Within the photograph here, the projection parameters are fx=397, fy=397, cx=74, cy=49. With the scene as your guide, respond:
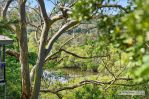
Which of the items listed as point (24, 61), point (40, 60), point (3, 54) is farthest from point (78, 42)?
point (40, 60)

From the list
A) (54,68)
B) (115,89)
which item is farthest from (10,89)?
(115,89)

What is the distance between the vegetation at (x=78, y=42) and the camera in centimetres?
246

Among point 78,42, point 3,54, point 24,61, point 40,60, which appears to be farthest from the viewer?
point 78,42

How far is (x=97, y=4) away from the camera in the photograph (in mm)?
4312

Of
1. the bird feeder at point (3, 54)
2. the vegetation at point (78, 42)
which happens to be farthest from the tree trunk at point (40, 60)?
the bird feeder at point (3, 54)

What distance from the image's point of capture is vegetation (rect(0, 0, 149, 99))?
246 centimetres

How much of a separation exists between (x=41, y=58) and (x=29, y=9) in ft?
20.6

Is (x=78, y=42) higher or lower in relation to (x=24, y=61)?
higher

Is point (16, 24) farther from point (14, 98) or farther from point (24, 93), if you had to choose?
point (14, 98)

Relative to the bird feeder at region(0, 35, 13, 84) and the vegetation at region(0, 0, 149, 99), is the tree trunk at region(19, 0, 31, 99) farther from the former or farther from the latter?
the bird feeder at region(0, 35, 13, 84)

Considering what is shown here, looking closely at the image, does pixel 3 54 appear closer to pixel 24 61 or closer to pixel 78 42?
pixel 24 61

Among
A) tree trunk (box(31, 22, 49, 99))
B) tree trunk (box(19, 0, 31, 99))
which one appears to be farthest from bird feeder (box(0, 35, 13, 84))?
tree trunk (box(31, 22, 49, 99))

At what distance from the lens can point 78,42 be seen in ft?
63.4

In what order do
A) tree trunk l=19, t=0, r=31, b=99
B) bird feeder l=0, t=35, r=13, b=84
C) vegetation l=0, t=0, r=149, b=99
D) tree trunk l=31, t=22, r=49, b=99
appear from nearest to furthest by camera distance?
1. vegetation l=0, t=0, r=149, b=99
2. tree trunk l=31, t=22, r=49, b=99
3. tree trunk l=19, t=0, r=31, b=99
4. bird feeder l=0, t=35, r=13, b=84
